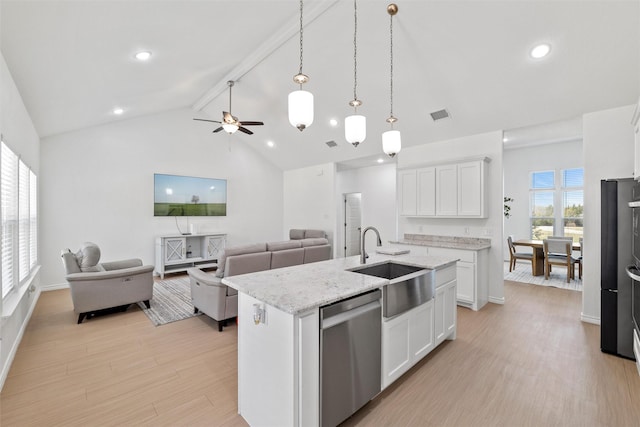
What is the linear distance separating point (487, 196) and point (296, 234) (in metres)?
5.11

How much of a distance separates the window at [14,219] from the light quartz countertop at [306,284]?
7.17 ft

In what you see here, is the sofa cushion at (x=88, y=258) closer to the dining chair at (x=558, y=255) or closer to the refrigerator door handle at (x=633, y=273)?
the refrigerator door handle at (x=633, y=273)

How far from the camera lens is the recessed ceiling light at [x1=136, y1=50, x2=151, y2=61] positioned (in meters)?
3.22

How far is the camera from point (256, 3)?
10.0 feet

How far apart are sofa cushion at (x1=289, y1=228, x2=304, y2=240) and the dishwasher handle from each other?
244 inches

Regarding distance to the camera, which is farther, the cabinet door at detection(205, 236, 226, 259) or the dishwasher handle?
the cabinet door at detection(205, 236, 226, 259)

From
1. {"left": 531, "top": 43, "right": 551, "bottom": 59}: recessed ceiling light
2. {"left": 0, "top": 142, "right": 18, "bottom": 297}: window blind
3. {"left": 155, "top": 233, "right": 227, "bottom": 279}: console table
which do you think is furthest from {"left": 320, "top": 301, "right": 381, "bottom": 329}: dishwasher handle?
{"left": 155, "top": 233, "right": 227, "bottom": 279}: console table

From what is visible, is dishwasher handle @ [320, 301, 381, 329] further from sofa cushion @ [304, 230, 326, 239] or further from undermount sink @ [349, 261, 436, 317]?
sofa cushion @ [304, 230, 326, 239]

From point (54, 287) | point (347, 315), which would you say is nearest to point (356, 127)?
point (347, 315)

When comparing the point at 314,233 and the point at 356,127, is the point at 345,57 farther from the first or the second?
the point at 314,233

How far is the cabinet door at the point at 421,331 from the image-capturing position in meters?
2.44

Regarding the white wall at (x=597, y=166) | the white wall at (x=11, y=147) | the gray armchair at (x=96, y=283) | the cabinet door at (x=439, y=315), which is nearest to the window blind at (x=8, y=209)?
the white wall at (x=11, y=147)

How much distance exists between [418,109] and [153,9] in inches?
145

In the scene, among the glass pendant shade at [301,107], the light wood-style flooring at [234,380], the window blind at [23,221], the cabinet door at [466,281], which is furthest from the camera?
the cabinet door at [466,281]
